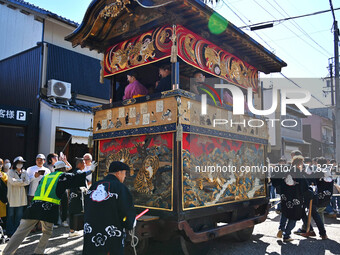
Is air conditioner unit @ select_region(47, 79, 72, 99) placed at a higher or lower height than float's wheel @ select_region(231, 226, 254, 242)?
higher

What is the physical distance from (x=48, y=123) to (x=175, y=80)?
9067 mm

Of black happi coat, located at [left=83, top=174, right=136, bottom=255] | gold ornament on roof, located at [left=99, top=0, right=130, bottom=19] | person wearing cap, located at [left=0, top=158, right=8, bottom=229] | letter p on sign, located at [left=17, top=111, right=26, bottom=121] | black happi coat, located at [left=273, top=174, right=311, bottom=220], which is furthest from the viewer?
letter p on sign, located at [left=17, top=111, right=26, bottom=121]

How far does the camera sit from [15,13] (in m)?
15.6

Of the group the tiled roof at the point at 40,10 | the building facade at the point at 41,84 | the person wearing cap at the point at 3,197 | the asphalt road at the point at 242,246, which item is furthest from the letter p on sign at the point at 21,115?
the asphalt road at the point at 242,246

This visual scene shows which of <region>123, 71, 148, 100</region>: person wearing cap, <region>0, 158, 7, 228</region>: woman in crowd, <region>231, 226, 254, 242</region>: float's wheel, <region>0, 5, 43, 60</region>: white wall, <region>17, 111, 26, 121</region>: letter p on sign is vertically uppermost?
<region>0, 5, 43, 60</region>: white wall

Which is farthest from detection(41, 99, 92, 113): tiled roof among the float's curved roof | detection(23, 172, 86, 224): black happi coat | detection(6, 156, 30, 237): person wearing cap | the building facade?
detection(23, 172, 86, 224): black happi coat

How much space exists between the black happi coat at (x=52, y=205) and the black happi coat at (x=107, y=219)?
3.87 ft

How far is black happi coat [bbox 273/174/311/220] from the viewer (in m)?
6.88

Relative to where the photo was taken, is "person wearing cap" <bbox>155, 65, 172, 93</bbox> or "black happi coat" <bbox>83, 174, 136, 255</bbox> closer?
"black happi coat" <bbox>83, 174, 136, 255</bbox>

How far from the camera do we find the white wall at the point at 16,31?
559 inches

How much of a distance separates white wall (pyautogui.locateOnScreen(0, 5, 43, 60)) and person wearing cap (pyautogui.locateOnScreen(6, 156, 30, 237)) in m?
8.27

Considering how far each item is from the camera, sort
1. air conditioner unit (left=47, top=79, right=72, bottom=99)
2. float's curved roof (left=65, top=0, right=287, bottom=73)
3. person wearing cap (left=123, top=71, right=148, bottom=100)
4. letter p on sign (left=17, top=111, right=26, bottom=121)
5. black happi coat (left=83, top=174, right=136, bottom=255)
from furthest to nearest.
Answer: air conditioner unit (left=47, top=79, right=72, bottom=99), letter p on sign (left=17, top=111, right=26, bottom=121), person wearing cap (left=123, top=71, right=148, bottom=100), float's curved roof (left=65, top=0, right=287, bottom=73), black happi coat (left=83, top=174, right=136, bottom=255)

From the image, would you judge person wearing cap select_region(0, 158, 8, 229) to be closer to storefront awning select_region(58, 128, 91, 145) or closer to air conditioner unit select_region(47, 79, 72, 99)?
storefront awning select_region(58, 128, 91, 145)

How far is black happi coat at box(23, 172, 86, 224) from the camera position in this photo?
5.12 meters
